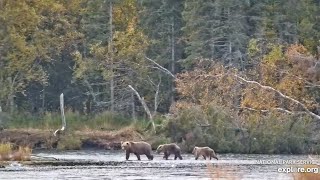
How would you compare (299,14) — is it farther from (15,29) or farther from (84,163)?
(84,163)

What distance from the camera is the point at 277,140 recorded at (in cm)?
4384

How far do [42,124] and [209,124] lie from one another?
37.3 ft

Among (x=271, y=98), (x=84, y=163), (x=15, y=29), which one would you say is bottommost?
(x=84, y=163)

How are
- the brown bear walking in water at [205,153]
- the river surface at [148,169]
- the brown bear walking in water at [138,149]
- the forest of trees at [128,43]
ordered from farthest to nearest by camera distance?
the forest of trees at [128,43] < the brown bear walking in water at [138,149] < the brown bear walking in water at [205,153] < the river surface at [148,169]

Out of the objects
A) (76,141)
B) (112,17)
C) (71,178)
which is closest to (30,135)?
(76,141)

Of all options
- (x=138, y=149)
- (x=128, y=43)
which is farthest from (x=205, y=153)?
(x=128, y=43)

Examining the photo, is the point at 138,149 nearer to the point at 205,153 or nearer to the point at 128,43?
the point at 205,153

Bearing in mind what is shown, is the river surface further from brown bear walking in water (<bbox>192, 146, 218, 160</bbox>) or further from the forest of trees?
the forest of trees

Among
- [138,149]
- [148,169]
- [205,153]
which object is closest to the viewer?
[148,169]

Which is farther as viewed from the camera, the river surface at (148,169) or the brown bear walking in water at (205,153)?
the brown bear walking in water at (205,153)

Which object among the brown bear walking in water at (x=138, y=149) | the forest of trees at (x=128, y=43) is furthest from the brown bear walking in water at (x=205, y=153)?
the forest of trees at (x=128, y=43)

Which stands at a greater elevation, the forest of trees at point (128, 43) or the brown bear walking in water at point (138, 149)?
the forest of trees at point (128, 43)

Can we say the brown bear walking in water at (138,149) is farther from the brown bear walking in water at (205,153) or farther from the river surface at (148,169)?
the brown bear walking in water at (205,153)

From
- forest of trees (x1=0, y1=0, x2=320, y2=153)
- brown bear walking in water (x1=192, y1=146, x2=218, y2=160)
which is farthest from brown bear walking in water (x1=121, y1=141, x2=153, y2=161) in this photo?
forest of trees (x1=0, y1=0, x2=320, y2=153)
